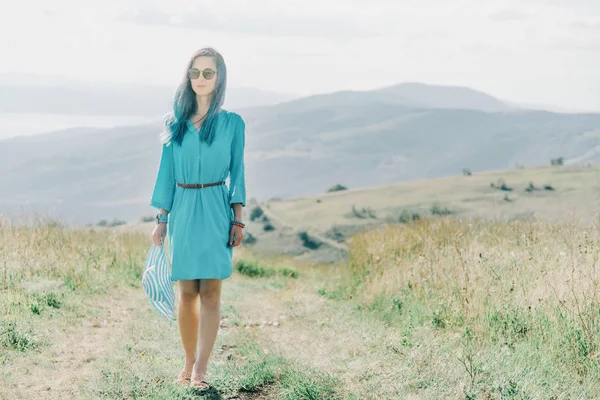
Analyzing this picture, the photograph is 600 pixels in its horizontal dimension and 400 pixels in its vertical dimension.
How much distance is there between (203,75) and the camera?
5.09 metres

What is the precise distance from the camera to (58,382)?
5.50 metres

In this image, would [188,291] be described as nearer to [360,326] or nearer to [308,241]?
[360,326]

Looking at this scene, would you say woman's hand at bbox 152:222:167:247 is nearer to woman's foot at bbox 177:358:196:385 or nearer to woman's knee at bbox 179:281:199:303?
woman's knee at bbox 179:281:199:303

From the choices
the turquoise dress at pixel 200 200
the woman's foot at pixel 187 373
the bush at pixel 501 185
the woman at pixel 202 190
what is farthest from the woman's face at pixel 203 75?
the bush at pixel 501 185

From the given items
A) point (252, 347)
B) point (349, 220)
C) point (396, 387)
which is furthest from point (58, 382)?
point (349, 220)

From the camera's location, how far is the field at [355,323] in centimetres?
503

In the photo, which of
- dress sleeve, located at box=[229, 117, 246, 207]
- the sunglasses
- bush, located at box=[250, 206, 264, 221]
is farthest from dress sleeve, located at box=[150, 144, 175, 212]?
bush, located at box=[250, 206, 264, 221]

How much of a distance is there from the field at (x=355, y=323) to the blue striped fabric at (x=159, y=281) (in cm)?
53

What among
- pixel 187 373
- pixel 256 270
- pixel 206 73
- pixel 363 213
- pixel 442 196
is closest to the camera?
pixel 206 73

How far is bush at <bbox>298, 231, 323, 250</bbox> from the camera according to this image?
6025cm

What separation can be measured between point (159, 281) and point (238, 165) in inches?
41.4

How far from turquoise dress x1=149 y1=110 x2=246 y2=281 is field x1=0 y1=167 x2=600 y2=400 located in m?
0.89

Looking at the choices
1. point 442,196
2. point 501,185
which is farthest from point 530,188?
point 442,196

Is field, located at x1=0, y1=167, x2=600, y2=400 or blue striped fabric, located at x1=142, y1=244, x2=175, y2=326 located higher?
blue striped fabric, located at x1=142, y1=244, x2=175, y2=326
